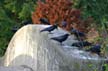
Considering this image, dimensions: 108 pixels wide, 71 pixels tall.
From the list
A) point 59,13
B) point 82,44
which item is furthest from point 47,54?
point 59,13

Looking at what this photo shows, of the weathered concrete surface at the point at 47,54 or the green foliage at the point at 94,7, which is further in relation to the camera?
the green foliage at the point at 94,7

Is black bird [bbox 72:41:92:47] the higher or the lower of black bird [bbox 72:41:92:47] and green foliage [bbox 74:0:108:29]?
the higher

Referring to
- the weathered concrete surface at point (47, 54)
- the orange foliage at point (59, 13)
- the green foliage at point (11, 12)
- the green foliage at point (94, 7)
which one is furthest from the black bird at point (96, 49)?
the green foliage at point (11, 12)

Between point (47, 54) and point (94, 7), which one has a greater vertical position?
point (47, 54)

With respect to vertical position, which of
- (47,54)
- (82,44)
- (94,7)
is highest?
(82,44)

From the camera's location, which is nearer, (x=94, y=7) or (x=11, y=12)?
(x=94, y=7)

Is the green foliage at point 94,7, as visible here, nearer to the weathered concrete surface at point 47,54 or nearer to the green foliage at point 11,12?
the green foliage at point 11,12

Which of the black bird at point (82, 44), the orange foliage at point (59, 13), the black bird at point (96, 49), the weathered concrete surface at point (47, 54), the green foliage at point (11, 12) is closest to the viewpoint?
the black bird at point (96, 49)

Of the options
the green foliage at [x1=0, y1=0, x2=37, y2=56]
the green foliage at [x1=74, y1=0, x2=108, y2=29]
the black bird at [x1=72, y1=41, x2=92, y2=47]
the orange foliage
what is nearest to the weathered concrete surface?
the black bird at [x1=72, y1=41, x2=92, y2=47]

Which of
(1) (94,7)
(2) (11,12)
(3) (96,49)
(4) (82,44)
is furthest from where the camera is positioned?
(2) (11,12)

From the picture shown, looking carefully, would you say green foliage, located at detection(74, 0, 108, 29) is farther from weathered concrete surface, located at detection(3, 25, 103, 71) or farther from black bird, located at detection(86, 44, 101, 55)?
black bird, located at detection(86, 44, 101, 55)

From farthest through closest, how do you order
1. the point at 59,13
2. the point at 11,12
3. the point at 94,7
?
the point at 11,12 < the point at 94,7 < the point at 59,13

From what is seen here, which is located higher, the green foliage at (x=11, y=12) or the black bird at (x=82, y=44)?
the black bird at (x=82, y=44)

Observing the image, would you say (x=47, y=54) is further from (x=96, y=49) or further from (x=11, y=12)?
(x=11, y=12)
